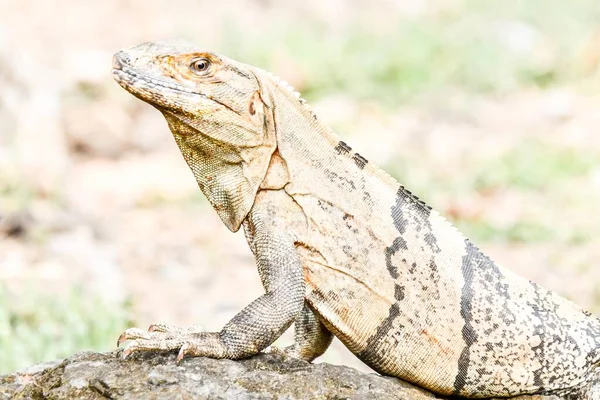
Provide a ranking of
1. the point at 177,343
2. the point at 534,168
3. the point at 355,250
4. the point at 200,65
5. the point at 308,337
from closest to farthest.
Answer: the point at 177,343, the point at 200,65, the point at 355,250, the point at 308,337, the point at 534,168

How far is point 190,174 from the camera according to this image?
14.0m

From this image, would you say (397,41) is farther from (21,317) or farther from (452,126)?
(21,317)

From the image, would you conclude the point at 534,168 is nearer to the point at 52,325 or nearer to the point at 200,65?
the point at 52,325

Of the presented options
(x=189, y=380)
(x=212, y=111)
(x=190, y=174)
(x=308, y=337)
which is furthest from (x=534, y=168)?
(x=189, y=380)

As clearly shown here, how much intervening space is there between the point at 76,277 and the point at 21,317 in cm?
147

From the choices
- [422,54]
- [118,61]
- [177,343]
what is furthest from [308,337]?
[422,54]

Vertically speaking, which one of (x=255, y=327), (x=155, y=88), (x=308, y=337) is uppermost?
(x=155, y=88)

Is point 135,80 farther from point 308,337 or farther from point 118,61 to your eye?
point 308,337

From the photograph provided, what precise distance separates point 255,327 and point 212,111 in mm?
1120

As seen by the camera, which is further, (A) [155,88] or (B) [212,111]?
(B) [212,111]

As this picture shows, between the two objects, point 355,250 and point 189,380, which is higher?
point 355,250

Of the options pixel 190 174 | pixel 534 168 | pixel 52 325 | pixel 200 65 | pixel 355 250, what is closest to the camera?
pixel 200 65

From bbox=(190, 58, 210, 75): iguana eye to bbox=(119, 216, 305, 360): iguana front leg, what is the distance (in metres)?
0.99

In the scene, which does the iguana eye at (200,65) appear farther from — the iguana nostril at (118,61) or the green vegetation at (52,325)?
the green vegetation at (52,325)
